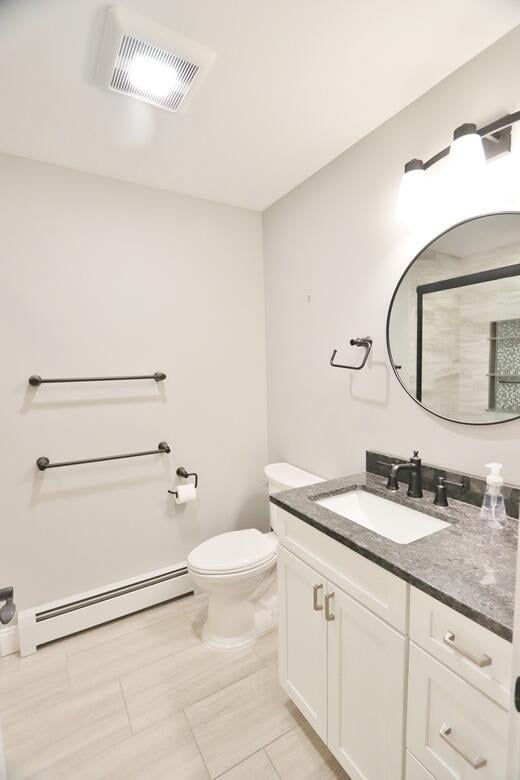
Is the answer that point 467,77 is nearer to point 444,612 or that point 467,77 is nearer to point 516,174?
point 516,174

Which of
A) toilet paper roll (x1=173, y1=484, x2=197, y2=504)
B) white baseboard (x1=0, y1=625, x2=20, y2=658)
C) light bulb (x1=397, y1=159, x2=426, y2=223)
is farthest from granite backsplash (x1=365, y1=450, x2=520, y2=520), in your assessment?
white baseboard (x1=0, y1=625, x2=20, y2=658)

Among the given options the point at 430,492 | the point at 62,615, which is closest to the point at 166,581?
the point at 62,615

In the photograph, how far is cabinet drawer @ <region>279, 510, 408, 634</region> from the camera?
3.05ft

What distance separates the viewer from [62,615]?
73.2 inches

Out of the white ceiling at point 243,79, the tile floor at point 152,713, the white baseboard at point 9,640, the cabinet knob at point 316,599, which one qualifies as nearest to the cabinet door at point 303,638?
the cabinet knob at point 316,599

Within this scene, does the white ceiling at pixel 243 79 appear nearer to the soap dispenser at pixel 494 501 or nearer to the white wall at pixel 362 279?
the white wall at pixel 362 279

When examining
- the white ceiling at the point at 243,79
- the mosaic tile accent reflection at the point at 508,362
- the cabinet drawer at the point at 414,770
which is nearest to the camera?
the cabinet drawer at the point at 414,770

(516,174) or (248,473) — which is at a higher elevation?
(516,174)

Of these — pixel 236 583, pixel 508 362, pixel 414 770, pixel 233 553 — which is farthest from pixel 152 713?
pixel 508 362

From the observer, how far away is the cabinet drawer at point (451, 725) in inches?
28.8

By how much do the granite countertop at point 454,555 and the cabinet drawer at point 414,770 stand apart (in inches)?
17.7

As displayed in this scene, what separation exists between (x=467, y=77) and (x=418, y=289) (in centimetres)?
71

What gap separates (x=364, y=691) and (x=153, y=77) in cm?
208

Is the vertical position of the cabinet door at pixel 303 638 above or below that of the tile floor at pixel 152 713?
above
